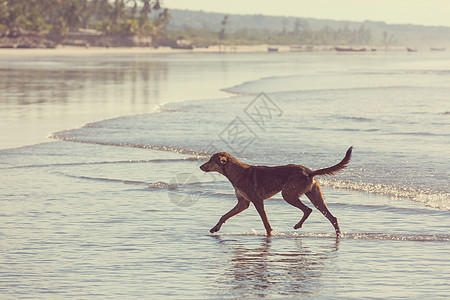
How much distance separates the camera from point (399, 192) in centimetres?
1238

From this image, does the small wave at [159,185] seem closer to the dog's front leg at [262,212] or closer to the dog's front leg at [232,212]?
the dog's front leg at [232,212]

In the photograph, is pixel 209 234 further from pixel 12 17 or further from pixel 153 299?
pixel 12 17

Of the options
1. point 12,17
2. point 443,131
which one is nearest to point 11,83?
point 443,131

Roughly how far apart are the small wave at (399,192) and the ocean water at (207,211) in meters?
Result: 0.03

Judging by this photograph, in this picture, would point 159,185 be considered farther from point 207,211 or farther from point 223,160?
A: point 223,160

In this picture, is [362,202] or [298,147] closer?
[362,202]

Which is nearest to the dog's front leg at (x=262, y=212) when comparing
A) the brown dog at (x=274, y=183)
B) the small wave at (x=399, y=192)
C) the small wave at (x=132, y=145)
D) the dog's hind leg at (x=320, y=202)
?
the brown dog at (x=274, y=183)

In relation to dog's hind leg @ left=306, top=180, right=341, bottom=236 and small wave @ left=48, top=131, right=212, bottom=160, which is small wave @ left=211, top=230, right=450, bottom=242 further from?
small wave @ left=48, top=131, right=212, bottom=160

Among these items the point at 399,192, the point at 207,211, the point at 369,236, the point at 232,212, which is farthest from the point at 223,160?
the point at 399,192

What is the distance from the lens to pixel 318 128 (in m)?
21.4

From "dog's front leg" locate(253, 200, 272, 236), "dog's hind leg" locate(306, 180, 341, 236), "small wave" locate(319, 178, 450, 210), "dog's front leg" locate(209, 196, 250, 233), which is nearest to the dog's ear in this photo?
"dog's front leg" locate(209, 196, 250, 233)

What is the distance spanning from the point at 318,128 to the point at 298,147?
3942 mm

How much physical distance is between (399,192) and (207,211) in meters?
3.26

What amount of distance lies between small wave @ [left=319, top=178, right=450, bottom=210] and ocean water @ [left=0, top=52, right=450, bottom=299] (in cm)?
3
